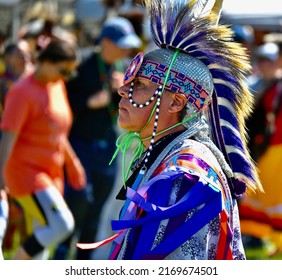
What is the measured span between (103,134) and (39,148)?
97 cm

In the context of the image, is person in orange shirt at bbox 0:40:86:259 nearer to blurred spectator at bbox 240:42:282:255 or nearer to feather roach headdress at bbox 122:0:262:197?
blurred spectator at bbox 240:42:282:255

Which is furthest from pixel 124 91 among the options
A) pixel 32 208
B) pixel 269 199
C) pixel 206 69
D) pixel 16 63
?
pixel 269 199

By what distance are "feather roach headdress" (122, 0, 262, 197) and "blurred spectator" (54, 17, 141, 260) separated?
3.48 metres

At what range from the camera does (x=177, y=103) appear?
3.40 metres

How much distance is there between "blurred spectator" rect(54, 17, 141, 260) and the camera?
23.1 feet

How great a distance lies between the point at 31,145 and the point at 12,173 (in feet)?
0.76

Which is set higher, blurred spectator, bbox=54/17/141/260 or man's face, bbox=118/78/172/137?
man's face, bbox=118/78/172/137

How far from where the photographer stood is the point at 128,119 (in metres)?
3.39

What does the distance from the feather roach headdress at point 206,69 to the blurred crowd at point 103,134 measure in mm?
2927

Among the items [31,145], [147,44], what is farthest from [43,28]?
[31,145]

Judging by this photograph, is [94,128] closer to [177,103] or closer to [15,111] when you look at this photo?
[15,111]

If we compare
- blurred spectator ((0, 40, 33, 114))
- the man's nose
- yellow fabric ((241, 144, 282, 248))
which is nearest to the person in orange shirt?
blurred spectator ((0, 40, 33, 114))

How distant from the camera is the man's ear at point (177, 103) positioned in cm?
339

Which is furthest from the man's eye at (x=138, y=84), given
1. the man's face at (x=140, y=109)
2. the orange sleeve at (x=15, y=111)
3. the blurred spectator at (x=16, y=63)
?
the blurred spectator at (x=16, y=63)
